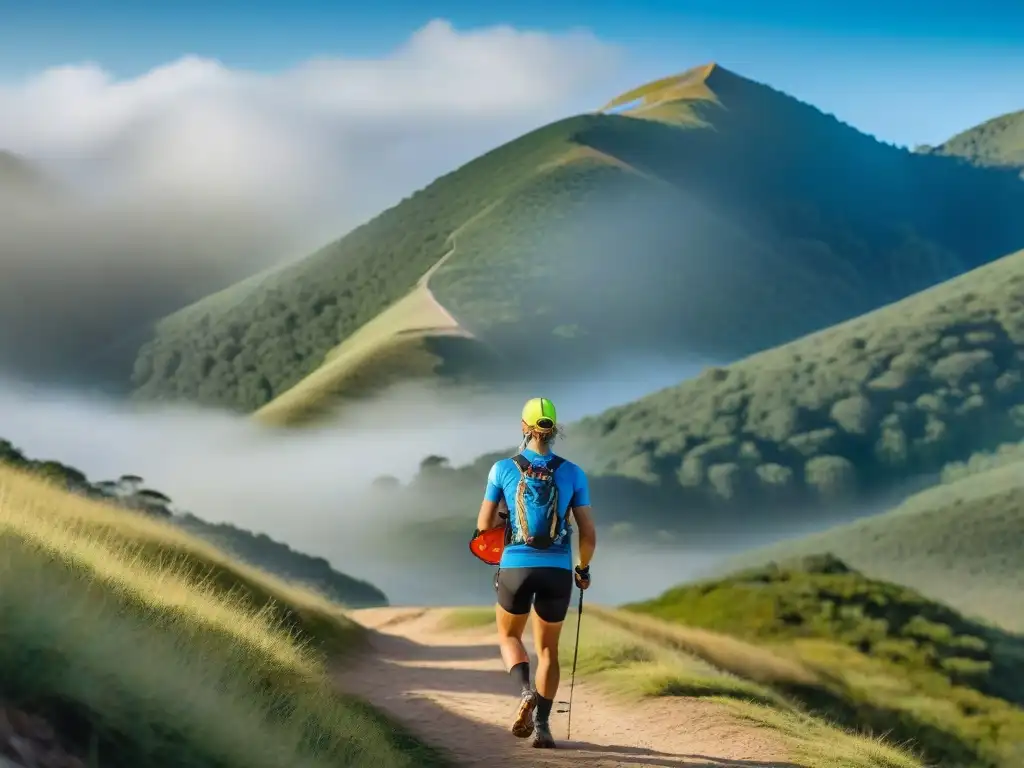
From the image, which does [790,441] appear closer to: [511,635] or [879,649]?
[879,649]

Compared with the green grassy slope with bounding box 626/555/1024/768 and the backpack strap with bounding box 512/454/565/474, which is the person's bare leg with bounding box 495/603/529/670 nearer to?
the backpack strap with bounding box 512/454/565/474

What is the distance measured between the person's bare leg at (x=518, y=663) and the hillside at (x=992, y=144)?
13622cm

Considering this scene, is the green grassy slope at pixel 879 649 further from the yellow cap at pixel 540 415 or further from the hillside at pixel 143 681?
the yellow cap at pixel 540 415

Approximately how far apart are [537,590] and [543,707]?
105 centimetres

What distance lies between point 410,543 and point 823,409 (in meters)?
20.0

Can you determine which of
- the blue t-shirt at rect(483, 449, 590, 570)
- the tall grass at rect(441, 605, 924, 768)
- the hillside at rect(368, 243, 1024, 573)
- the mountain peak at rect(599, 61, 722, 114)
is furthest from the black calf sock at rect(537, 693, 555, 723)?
the mountain peak at rect(599, 61, 722, 114)

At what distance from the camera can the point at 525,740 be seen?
28.2ft

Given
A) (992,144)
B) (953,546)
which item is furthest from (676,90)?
(953,546)

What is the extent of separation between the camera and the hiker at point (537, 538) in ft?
24.2

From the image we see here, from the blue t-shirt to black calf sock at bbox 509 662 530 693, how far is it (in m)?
0.79

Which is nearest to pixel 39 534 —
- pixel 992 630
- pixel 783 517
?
pixel 992 630

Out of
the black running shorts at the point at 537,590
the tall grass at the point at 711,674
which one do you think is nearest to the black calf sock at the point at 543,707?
the black running shorts at the point at 537,590

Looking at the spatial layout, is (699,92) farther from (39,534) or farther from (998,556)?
(39,534)

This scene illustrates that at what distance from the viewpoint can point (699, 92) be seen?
124 m
